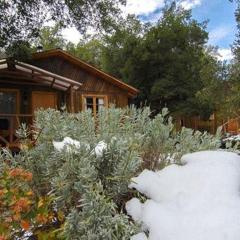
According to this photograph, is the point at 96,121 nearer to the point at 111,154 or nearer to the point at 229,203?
the point at 111,154

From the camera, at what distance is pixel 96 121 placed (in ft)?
8.82

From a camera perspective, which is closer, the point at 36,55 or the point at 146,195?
the point at 146,195

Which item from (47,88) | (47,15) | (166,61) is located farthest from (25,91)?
(166,61)

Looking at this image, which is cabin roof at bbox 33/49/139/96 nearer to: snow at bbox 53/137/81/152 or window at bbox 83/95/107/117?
window at bbox 83/95/107/117

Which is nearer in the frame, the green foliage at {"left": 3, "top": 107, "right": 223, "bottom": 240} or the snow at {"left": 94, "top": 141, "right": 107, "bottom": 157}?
the green foliage at {"left": 3, "top": 107, "right": 223, "bottom": 240}

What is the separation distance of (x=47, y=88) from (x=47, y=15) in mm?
3231

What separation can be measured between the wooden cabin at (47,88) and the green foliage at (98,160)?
9.10 metres

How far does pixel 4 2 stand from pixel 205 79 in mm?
10873

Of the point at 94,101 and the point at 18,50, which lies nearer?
the point at 18,50

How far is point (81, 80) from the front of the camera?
20.0m

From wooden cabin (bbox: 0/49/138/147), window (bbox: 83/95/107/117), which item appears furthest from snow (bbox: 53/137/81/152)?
window (bbox: 83/95/107/117)

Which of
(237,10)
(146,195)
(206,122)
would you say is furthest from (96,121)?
(206,122)

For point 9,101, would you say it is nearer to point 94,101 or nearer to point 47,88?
point 47,88

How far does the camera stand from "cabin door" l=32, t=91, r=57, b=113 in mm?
17172
